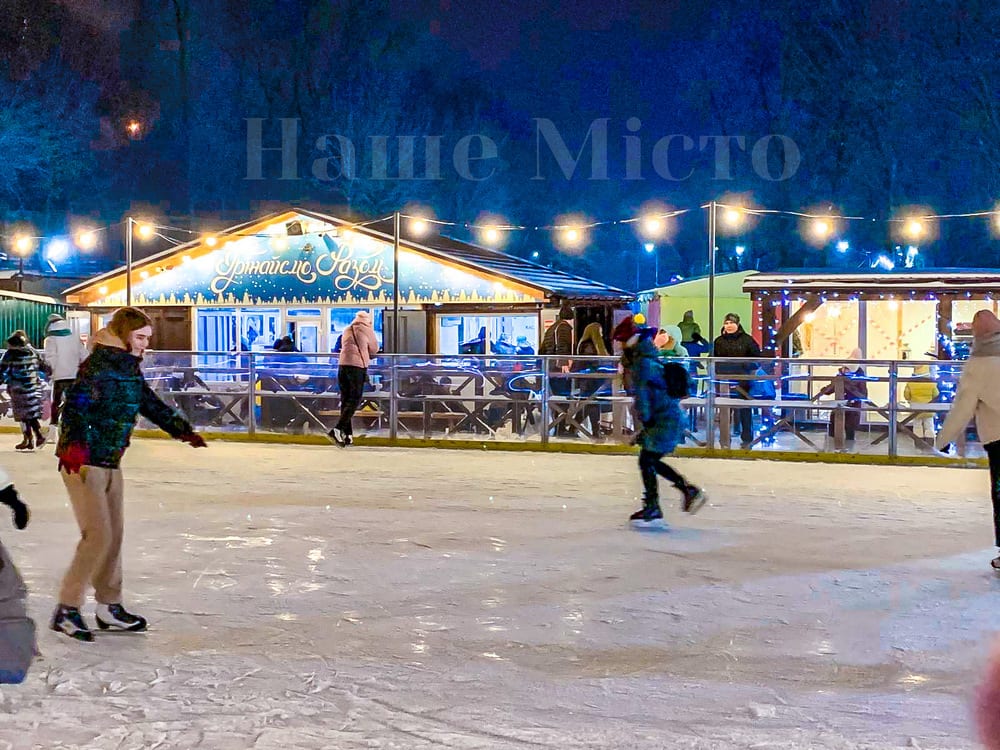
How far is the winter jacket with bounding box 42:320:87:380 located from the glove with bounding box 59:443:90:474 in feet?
25.9

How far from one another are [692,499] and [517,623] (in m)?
3.03

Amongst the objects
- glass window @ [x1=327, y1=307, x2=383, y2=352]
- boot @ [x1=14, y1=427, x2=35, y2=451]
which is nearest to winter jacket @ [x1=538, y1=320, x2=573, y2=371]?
glass window @ [x1=327, y1=307, x2=383, y2=352]

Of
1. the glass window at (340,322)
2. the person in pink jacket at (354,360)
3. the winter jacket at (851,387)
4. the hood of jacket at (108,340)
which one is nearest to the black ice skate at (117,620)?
the hood of jacket at (108,340)

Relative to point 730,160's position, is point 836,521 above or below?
below

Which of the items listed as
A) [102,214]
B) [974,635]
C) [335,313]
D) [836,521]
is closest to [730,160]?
Answer: [335,313]

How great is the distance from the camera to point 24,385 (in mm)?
12945

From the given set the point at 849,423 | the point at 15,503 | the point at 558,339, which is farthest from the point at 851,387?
the point at 15,503

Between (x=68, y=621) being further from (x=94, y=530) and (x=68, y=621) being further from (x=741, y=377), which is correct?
(x=741, y=377)

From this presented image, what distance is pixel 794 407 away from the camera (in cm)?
1266

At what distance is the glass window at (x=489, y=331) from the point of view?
19.0 meters

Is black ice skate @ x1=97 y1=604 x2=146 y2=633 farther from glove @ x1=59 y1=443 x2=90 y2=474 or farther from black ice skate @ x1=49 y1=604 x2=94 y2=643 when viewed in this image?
glove @ x1=59 y1=443 x2=90 y2=474

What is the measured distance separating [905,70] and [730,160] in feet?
25.8

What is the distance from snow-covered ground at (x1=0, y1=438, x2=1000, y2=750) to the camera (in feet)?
12.6

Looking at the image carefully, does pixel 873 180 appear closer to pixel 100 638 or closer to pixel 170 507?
pixel 170 507
